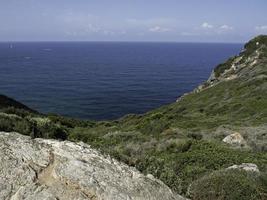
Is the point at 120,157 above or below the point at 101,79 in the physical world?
above

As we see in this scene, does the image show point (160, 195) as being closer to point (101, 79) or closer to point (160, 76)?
point (101, 79)

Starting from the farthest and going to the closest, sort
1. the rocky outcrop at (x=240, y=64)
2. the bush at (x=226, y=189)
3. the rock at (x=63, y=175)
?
the rocky outcrop at (x=240, y=64) → the bush at (x=226, y=189) → the rock at (x=63, y=175)

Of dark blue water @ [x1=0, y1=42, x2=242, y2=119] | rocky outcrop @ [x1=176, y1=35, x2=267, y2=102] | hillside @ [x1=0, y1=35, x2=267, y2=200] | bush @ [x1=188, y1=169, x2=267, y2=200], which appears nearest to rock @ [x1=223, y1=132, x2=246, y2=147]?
hillside @ [x1=0, y1=35, x2=267, y2=200]

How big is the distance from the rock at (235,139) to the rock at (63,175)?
12.4 metres

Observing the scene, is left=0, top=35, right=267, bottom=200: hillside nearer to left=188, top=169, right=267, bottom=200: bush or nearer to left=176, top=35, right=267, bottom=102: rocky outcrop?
left=188, top=169, right=267, bottom=200: bush

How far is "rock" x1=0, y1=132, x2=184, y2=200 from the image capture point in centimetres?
646

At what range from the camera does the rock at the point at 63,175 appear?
6465 mm

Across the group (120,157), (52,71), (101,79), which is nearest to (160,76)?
(101,79)

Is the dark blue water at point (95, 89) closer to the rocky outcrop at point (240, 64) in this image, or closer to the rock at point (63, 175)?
the rocky outcrop at point (240, 64)

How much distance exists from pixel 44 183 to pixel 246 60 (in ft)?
233

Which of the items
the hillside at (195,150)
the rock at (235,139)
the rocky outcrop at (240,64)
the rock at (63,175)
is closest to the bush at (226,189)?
the hillside at (195,150)

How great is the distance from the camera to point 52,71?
520ft

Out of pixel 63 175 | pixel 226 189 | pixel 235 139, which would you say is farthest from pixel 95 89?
pixel 63 175

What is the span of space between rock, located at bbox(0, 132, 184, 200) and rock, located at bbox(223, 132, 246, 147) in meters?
12.4
